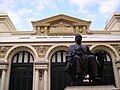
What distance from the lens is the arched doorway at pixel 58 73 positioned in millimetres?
16500

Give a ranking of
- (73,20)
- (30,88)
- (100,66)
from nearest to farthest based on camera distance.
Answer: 1. (100,66)
2. (30,88)
3. (73,20)

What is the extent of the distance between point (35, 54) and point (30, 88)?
2968 millimetres

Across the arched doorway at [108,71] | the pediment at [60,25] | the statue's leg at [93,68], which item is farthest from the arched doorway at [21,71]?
the statue's leg at [93,68]

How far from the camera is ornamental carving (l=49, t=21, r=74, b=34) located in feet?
60.1

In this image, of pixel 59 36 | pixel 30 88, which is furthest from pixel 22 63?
pixel 59 36

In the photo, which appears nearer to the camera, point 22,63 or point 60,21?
point 22,63

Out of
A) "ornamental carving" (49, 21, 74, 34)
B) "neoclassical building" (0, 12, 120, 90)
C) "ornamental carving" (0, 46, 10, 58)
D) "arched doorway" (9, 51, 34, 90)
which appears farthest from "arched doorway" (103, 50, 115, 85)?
"ornamental carving" (0, 46, 10, 58)

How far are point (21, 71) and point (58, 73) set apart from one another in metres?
3.31

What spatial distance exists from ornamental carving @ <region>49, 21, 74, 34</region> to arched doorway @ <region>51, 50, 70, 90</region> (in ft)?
6.45

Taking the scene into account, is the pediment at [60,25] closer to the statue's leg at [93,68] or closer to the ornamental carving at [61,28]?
the ornamental carving at [61,28]

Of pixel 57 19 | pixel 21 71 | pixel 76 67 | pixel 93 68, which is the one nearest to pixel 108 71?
pixel 57 19

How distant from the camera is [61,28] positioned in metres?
18.6

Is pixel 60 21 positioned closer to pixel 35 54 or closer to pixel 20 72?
pixel 35 54

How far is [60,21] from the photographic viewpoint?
19016 mm
